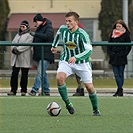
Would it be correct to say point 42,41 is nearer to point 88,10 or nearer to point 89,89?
point 89,89

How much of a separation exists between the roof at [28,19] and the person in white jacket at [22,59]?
63.7 feet

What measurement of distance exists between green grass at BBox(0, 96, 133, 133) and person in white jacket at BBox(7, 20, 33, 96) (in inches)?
63.9

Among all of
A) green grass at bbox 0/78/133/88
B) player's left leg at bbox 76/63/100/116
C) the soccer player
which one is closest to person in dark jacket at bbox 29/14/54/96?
green grass at bbox 0/78/133/88

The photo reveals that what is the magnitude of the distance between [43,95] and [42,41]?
1.29m

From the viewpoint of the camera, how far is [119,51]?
52.5ft

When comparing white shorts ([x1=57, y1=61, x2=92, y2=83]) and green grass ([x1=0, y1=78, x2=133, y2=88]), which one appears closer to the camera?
white shorts ([x1=57, y1=61, x2=92, y2=83])

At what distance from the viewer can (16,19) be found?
119 feet

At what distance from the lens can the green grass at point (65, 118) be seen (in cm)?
931

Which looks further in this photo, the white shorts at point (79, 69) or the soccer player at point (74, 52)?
the white shorts at point (79, 69)

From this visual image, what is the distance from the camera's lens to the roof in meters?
35.8

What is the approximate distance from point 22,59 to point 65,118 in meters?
5.47

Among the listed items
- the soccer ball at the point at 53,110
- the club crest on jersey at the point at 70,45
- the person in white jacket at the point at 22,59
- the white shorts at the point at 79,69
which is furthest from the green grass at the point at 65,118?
the person in white jacket at the point at 22,59

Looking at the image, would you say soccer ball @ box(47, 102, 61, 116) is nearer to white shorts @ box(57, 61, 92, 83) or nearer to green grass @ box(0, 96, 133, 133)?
green grass @ box(0, 96, 133, 133)

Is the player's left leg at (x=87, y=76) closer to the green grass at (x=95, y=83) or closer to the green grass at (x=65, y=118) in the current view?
the green grass at (x=65, y=118)
